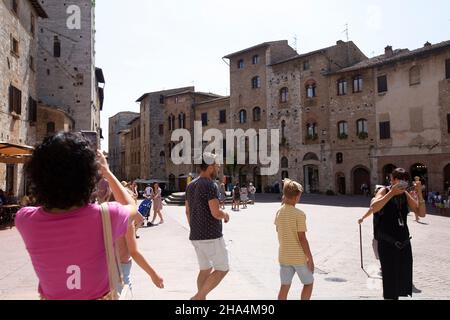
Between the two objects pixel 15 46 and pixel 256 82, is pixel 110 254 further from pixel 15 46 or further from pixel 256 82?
pixel 256 82

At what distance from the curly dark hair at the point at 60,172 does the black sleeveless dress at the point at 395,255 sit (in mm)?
3723

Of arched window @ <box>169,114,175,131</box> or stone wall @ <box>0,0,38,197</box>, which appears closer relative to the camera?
stone wall @ <box>0,0,38,197</box>

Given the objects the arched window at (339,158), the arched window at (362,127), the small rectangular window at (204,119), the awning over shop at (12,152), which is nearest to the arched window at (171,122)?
the small rectangular window at (204,119)

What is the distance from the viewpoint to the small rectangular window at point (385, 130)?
30114 millimetres

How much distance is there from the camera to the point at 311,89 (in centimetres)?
3575

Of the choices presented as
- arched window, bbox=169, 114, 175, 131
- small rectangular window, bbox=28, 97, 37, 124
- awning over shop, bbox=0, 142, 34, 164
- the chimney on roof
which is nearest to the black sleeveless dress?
awning over shop, bbox=0, 142, 34, 164

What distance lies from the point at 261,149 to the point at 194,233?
116ft

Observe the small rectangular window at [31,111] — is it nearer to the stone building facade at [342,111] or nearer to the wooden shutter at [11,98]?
the wooden shutter at [11,98]

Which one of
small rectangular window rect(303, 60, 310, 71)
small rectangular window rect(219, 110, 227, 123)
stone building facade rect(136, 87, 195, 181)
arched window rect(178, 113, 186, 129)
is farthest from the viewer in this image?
stone building facade rect(136, 87, 195, 181)

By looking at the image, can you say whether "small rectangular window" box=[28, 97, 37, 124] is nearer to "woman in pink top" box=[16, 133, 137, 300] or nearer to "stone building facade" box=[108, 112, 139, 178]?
"woman in pink top" box=[16, 133, 137, 300]

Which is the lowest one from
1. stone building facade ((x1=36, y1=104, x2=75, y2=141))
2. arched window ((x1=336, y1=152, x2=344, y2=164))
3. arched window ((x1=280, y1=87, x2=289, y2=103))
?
arched window ((x1=336, y1=152, x2=344, y2=164))

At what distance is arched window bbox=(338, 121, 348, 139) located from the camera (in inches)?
1296

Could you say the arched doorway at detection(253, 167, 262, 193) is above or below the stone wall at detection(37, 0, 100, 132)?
below

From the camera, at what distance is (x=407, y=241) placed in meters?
4.50
